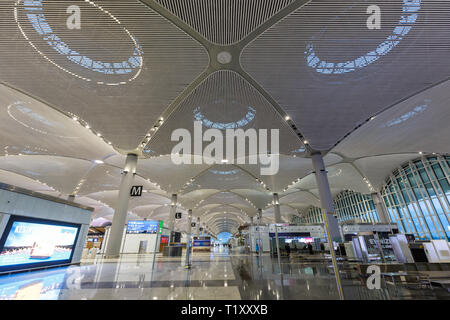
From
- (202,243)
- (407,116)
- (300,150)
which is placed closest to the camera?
(407,116)

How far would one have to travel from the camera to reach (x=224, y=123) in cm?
1453

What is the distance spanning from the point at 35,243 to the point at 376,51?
1624cm

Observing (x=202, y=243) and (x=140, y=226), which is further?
(x=202, y=243)

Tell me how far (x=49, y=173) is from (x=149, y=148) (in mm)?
16029

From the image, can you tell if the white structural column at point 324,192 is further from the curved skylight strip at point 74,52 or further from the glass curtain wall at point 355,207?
the curved skylight strip at point 74,52

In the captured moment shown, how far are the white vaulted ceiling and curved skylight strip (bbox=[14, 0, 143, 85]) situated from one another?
47mm

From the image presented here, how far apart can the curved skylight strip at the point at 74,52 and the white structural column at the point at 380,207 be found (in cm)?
2989

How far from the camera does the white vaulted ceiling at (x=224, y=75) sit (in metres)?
7.68

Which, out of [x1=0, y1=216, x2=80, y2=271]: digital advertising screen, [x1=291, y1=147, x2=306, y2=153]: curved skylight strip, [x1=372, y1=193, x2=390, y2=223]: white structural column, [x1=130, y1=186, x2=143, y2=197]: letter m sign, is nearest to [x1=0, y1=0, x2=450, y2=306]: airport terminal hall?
[x1=0, y1=216, x2=80, y2=271]: digital advertising screen

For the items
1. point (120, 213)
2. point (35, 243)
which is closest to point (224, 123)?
point (120, 213)

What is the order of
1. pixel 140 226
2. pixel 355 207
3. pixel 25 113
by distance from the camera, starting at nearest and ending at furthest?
pixel 25 113 < pixel 140 226 < pixel 355 207

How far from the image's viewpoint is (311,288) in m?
5.38

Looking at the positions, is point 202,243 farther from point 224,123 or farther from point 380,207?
point 380,207
